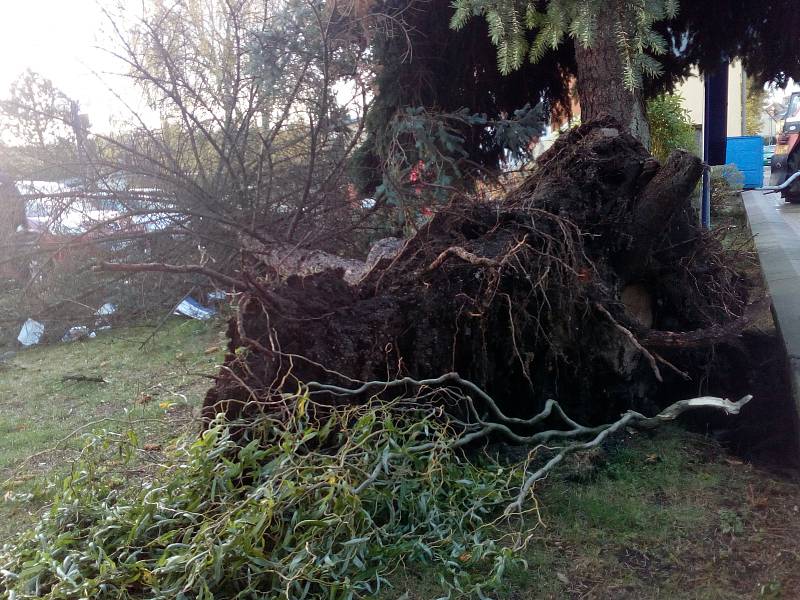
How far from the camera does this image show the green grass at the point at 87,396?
430 cm

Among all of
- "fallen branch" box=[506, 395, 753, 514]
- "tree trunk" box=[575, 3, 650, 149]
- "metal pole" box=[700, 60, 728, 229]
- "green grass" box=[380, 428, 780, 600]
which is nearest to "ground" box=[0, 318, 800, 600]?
"green grass" box=[380, 428, 780, 600]

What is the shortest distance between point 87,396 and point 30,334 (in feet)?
11.1

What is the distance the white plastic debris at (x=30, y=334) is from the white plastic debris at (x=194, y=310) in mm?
1638

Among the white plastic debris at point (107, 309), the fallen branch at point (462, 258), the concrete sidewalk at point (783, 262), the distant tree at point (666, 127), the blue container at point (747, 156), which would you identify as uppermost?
the distant tree at point (666, 127)

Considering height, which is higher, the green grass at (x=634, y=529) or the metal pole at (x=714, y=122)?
the metal pole at (x=714, y=122)

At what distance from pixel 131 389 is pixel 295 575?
Result: 13.9 ft

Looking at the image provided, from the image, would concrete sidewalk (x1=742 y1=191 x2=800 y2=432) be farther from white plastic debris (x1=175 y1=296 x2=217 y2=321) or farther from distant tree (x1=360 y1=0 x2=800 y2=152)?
white plastic debris (x1=175 y1=296 x2=217 y2=321)

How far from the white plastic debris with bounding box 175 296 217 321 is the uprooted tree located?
4.04m

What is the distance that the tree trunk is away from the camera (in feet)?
20.1

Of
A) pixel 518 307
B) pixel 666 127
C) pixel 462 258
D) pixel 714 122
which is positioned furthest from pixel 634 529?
pixel 666 127

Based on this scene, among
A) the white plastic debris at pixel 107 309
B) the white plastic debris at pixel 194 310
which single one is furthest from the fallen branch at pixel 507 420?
the white plastic debris at pixel 194 310

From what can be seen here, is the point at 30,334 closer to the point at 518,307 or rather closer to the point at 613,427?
the point at 518,307

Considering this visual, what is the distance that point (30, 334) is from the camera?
9180mm

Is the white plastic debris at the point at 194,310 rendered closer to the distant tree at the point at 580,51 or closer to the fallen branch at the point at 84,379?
the fallen branch at the point at 84,379
